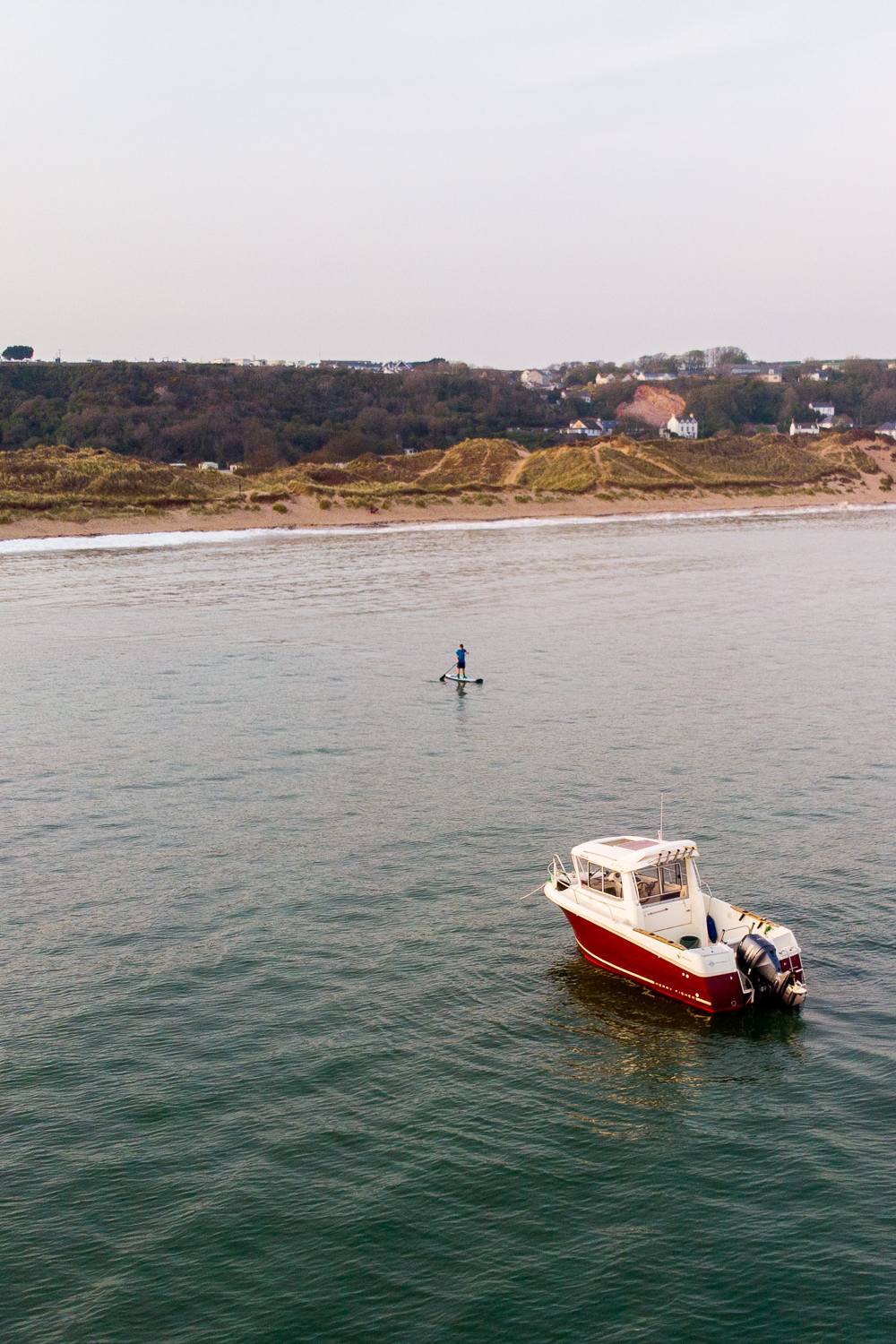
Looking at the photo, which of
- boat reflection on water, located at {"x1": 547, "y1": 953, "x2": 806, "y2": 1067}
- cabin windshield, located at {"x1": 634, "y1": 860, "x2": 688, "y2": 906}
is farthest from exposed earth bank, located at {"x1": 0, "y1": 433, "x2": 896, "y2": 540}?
boat reflection on water, located at {"x1": 547, "y1": 953, "x2": 806, "y2": 1067}

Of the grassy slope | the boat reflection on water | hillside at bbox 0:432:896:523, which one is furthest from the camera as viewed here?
the grassy slope


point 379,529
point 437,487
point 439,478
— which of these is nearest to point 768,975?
point 379,529

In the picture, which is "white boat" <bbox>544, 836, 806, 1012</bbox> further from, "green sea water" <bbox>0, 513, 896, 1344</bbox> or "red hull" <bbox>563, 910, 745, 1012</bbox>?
"green sea water" <bbox>0, 513, 896, 1344</bbox>

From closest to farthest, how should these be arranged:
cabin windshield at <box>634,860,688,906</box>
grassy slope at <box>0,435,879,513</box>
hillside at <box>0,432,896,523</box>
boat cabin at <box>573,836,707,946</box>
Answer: boat cabin at <box>573,836,707,946</box>, cabin windshield at <box>634,860,688,906</box>, hillside at <box>0,432,896,523</box>, grassy slope at <box>0,435,879,513</box>

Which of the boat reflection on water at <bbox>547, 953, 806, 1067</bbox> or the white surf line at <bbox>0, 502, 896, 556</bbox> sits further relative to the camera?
the white surf line at <bbox>0, 502, 896, 556</bbox>

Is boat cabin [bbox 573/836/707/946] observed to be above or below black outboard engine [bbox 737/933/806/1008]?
above

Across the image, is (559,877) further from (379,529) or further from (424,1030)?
(379,529)

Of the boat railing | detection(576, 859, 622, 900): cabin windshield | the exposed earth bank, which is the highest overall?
the exposed earth bank
